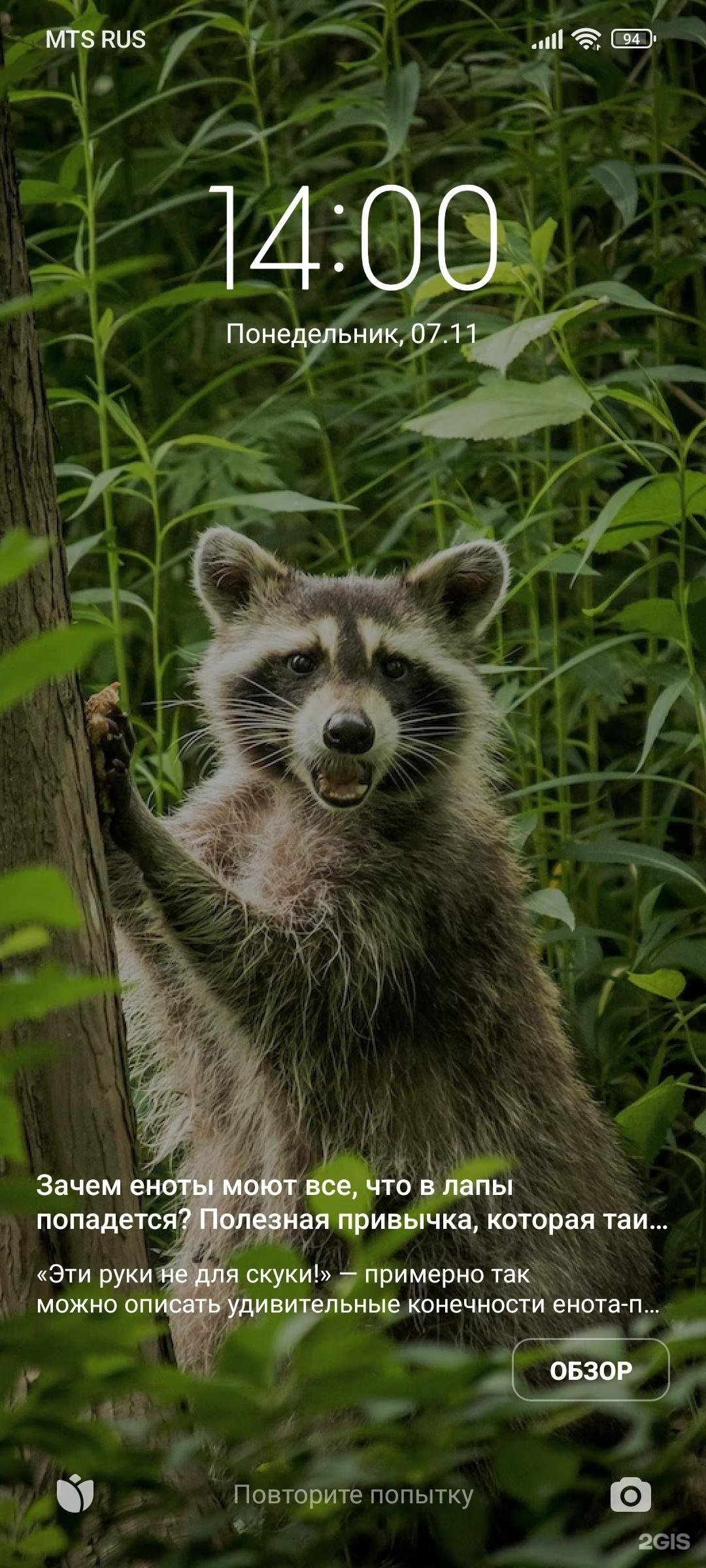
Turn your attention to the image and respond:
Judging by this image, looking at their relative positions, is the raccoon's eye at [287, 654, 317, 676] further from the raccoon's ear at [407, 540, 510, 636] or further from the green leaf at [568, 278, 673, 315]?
the green leaf at [568, 278, 673, 315]

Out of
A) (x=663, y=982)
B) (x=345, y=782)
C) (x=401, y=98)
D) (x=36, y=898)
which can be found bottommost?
(x=663, y=982)

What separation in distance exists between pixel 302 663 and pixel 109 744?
3.12 ft

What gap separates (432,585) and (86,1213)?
193 cm

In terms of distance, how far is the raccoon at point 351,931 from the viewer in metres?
3.51

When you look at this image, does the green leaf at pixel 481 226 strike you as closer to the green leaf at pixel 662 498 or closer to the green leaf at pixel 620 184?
the green leaf at pixel 620 184

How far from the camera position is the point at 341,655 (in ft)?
12.2

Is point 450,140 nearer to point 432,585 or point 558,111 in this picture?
point 558,111

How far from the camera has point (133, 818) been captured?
3.26 meters

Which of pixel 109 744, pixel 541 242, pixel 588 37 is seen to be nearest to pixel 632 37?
pixel 588 37

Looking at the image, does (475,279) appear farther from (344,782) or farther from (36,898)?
(36,898)

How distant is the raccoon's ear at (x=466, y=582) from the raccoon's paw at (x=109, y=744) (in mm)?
1048

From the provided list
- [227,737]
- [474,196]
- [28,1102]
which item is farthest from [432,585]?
[28,1102]

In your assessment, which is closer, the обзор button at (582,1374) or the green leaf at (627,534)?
the обзор button at (582,1374)

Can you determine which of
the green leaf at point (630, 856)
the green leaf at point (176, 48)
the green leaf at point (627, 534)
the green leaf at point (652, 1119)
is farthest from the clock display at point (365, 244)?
the green leaf at point (652, 1119)
